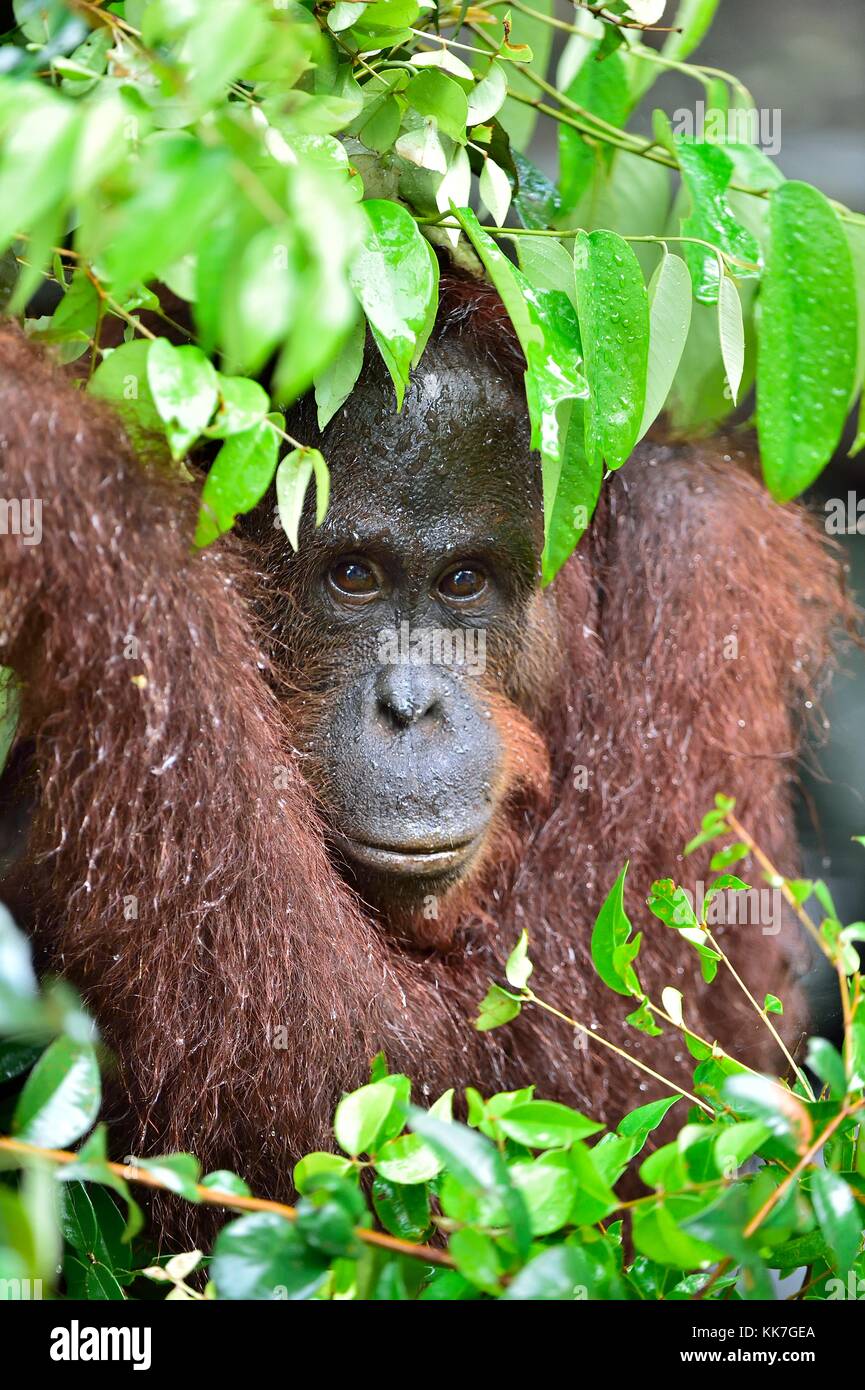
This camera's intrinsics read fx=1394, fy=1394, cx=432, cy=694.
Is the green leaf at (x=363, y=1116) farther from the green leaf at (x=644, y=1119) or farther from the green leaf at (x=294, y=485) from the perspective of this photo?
the green leaf at (x=294, y=485)

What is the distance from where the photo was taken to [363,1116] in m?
1.11

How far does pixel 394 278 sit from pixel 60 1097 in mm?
846

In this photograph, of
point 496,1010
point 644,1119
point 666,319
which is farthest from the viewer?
point 666,319

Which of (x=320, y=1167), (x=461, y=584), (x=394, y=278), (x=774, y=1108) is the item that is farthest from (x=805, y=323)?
(x=320, y=1167)

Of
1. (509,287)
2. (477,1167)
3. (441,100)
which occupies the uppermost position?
(441,100)

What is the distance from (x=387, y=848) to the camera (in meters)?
1.77

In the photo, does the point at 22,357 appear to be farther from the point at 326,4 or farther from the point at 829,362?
the point at 829,362

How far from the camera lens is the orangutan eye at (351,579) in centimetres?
191

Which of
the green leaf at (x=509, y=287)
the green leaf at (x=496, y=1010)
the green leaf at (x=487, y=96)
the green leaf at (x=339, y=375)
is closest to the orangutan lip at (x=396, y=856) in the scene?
the green leaf at (x=496, y=1010)

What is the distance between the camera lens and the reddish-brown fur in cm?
141

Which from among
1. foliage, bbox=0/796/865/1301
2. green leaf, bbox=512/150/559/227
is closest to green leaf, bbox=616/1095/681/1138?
foliage, bbox=0/796/865/1301

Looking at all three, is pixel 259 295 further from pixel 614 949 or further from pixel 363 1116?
pixel 614 949

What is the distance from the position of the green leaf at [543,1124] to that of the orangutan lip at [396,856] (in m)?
0.66

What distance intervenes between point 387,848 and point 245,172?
3.69 ft
